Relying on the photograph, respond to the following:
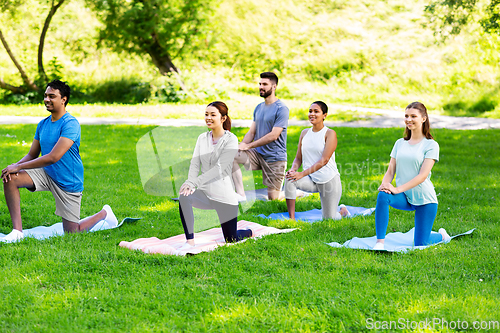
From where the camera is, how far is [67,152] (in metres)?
5.41

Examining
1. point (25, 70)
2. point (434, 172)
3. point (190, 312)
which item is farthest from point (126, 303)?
point (25, 70)

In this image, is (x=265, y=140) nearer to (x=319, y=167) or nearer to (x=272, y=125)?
(x=272, y=125)

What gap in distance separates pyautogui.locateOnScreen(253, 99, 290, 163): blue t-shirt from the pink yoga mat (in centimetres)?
160

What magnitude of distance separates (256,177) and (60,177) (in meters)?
4.29

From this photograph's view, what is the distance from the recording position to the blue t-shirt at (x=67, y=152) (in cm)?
530

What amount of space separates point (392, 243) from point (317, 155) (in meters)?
1.40

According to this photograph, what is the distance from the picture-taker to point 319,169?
5949mm

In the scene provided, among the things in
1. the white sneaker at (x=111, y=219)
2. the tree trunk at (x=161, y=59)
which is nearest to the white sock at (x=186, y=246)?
the white sneaker at (x=111, y=219)

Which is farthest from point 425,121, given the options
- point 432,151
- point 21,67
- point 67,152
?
point 21,67

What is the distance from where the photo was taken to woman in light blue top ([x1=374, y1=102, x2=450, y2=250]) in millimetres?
4859

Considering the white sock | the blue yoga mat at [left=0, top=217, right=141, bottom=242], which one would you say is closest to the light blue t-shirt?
the white sock

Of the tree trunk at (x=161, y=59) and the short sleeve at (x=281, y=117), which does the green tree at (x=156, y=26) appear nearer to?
the tree trunk at (x=161, y=59)

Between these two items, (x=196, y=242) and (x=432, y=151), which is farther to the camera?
(x=196, y=242)

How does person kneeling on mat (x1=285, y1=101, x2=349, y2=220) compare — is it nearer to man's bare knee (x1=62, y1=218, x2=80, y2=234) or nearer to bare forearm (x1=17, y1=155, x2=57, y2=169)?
man's bare knee (x1=62, y1=218, x2=80, y2=234)
